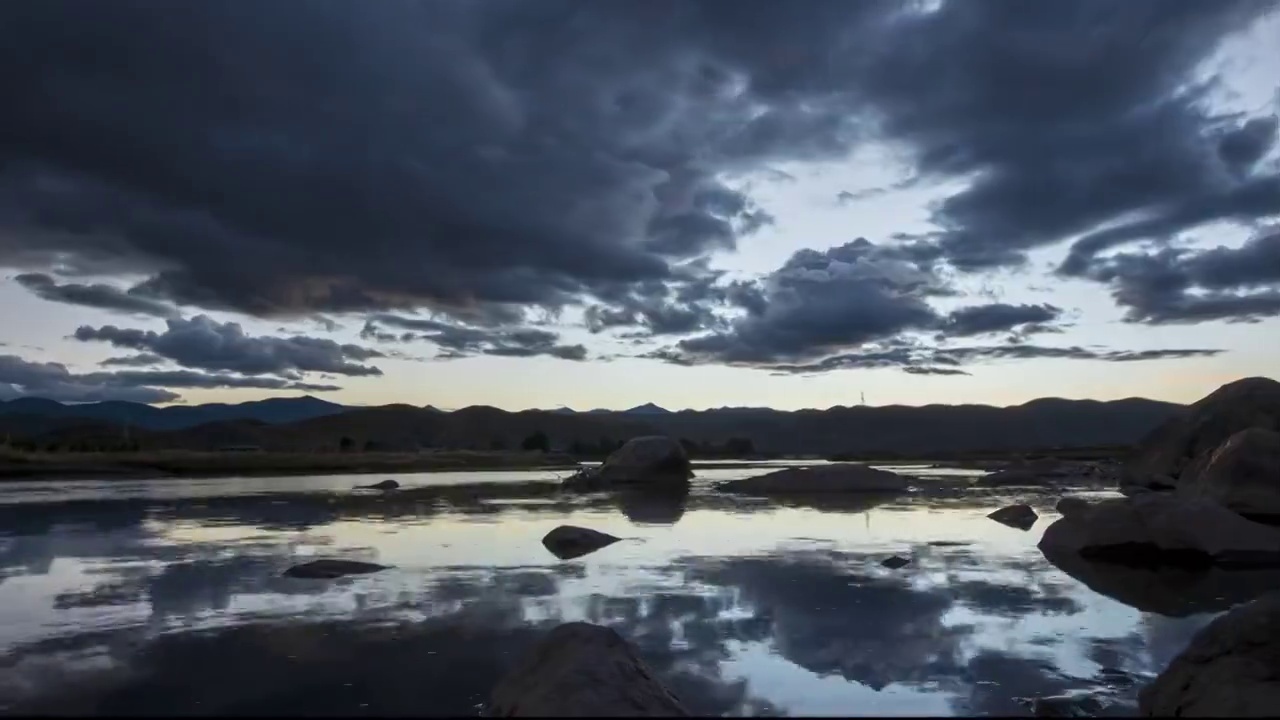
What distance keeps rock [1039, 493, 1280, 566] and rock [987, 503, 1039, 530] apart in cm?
788

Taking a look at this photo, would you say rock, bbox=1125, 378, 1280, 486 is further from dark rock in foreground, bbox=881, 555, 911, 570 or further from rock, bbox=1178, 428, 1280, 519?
dark rock in foreground, bbox=881, 555, 911, 570

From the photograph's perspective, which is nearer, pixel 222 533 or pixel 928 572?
pixel 928 572

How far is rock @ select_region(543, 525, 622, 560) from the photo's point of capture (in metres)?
22.1

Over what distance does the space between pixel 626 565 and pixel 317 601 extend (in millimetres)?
6967

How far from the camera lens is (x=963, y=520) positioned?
3244cm

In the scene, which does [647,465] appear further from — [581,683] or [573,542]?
[581,683]

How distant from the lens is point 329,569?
18234mm

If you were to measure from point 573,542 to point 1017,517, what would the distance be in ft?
54.8

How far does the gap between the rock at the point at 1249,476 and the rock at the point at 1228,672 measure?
17.6 metres

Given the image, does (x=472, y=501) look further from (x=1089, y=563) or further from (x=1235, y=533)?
(x=1235, y=533)

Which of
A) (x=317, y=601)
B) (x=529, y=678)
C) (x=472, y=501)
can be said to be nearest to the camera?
(x=529, y=678)

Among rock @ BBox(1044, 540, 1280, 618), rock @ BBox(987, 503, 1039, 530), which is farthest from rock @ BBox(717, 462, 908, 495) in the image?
rock @ BBox(1044, 540, 1280, 618)

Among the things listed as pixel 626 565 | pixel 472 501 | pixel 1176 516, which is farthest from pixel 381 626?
pixel 472 501

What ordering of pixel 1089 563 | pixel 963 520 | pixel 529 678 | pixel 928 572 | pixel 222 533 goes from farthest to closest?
pixel 963 520 → pixel 222 533 → pixel 1089 563 → pixel 928 572 → pixel 529 678
